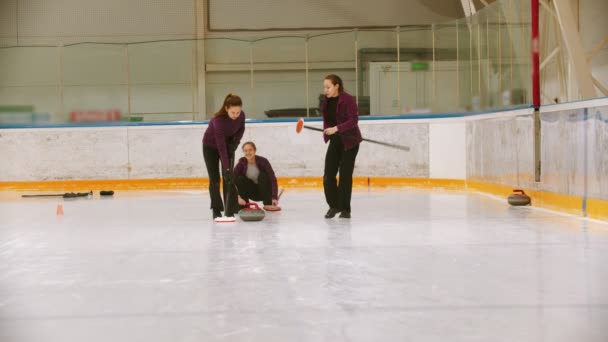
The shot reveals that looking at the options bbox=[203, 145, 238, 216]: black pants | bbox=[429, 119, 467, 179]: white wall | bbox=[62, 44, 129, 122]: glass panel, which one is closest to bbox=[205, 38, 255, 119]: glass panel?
bbox=[62, 44, 129, 122]: glass panel

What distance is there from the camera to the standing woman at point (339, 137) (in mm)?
6180

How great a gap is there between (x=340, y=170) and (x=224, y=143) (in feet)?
3.33

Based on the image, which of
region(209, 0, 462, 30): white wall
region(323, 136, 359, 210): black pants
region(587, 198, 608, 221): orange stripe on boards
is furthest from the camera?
region(209, 0, 462, 30): white wall

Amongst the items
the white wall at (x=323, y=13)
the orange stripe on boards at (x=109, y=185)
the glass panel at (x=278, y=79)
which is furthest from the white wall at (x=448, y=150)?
the white wall at (x=323, y=13)

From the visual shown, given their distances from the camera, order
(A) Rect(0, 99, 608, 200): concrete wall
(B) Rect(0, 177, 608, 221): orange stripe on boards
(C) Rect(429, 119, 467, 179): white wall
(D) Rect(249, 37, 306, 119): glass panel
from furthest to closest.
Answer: (D) Rect(249, 37, 306, 119): glass panel → (B) Rect(0, 177, 608, 221): orange stripe on boards → (A) Rect(0, 99, 608, 200): concrete wall → (C) Rect(429, 119, 467, 179): white wall

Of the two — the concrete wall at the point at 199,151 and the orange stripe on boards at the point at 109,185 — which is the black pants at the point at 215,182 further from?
the orange stripe on boards at the point at 109,185

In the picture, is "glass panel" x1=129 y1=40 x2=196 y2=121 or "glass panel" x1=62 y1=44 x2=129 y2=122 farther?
"glass panel" x1=129 y1=40 x2=196 y2=121

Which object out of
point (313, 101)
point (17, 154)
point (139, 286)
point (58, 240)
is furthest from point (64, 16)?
point (139, 286)

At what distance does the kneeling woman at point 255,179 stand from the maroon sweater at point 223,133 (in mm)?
693

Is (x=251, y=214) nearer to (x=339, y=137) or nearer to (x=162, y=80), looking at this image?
(x=339, y=137)

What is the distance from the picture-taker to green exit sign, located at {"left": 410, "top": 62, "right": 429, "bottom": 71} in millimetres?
11366

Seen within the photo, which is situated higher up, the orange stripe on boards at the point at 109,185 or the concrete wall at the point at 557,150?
the concrete wall at the point at 557,150

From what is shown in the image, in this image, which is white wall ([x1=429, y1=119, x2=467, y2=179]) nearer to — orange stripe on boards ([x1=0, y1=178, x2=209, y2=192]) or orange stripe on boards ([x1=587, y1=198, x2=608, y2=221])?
orange stripe on boards ([x1=0, y1=178, x2=209, y2=192])

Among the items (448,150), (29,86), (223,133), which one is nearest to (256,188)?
(223,133)
